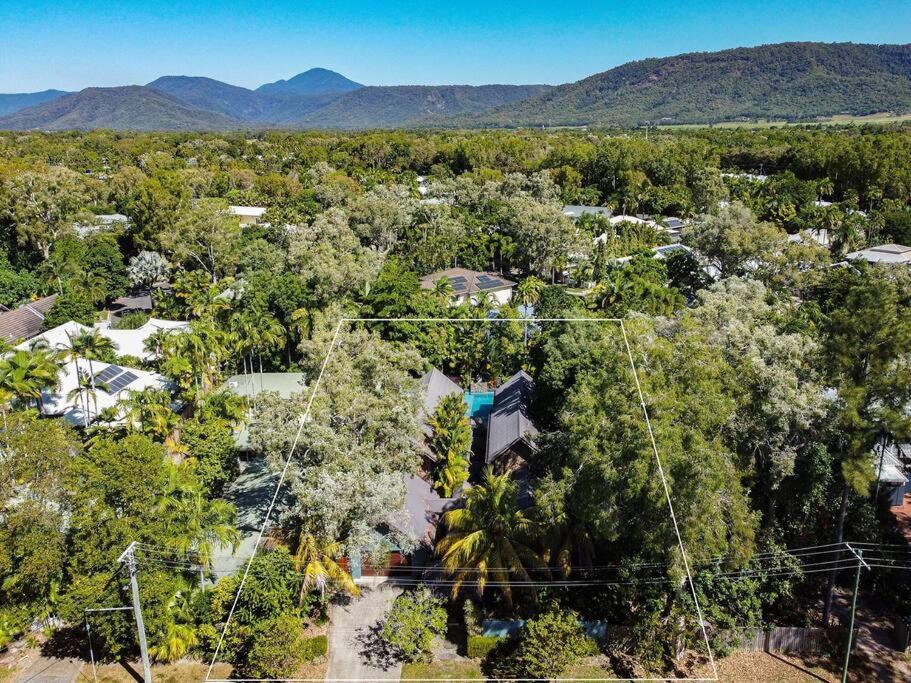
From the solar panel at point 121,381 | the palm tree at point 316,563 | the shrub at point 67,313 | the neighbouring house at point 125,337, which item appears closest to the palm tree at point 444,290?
the neighbouring house at point 125,337

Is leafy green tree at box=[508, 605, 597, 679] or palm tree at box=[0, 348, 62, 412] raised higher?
palm tree at box=[0, 348, 62, 412]

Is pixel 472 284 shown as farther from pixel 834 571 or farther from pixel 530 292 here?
pixel 834 571

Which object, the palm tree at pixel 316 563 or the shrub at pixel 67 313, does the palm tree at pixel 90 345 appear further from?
the palm tree at pixel 316 563

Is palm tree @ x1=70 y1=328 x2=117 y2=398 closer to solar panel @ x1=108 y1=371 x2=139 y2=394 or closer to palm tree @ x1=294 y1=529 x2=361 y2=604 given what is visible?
solar panel @ x1=108 y1=371 x2=139 y2=394

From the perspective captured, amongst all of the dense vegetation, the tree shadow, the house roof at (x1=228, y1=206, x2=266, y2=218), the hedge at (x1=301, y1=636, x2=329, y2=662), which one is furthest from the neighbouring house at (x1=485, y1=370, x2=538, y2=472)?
the house roof at (x1=228, y1=206, x2=266, y2=218)

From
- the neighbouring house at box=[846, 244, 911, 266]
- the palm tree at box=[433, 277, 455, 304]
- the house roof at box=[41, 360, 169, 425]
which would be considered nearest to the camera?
the house roof at box=[41, 360, 169, 425]

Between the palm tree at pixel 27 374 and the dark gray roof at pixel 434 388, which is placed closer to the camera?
the palm tree at pixel 27 374

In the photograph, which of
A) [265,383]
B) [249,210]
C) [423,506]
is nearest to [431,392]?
[423,506]

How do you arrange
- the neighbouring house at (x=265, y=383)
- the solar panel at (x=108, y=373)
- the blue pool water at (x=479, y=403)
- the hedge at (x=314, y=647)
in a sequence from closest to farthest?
the hedge at (x=314, y=647)
the solar panel at (x=108, y=373)
the blue pool water at (x=479, y=403)
the neighbouring house at (x=265, y=383)
